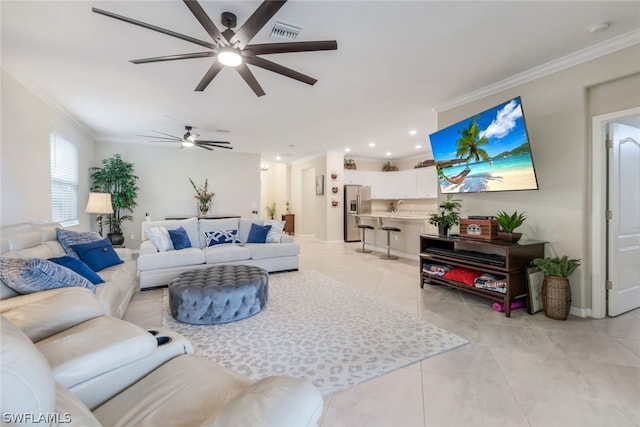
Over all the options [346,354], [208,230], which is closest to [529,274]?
[346,354]

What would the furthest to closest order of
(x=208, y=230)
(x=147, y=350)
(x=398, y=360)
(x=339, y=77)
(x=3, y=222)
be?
1. (x=208, y=230)
2. (x=339, y=77)
3. (x=3, y=222)
4. (x=398, y=360)
5. (x=147, y=350)

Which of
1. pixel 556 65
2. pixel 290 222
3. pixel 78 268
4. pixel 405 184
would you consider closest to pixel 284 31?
pixel 78 268

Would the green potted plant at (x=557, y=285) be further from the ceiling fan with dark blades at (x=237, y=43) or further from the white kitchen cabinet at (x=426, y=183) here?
the white kitchen cabinet at (x=426, y=183)

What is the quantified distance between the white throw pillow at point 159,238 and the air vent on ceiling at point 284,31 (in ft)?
10.6

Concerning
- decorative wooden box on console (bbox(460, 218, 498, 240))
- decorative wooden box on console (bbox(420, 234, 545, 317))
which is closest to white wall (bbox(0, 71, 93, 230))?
decorative wooden box on console (bbox(420, 234, 545, 317))

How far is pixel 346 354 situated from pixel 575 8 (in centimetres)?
324

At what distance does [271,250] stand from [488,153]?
3.35 m

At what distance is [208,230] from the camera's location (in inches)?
188

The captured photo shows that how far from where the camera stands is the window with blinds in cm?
415

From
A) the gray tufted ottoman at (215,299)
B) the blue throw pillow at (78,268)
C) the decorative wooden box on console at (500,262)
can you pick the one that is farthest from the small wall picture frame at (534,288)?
the blue throw pillow at (78,268)

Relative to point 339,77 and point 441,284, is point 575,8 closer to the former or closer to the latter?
point 339,77

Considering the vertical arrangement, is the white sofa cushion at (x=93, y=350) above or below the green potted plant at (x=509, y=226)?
below

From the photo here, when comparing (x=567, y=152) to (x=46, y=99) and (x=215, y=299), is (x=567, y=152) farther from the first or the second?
(x=46, y=99)

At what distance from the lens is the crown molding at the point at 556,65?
2.53 m
